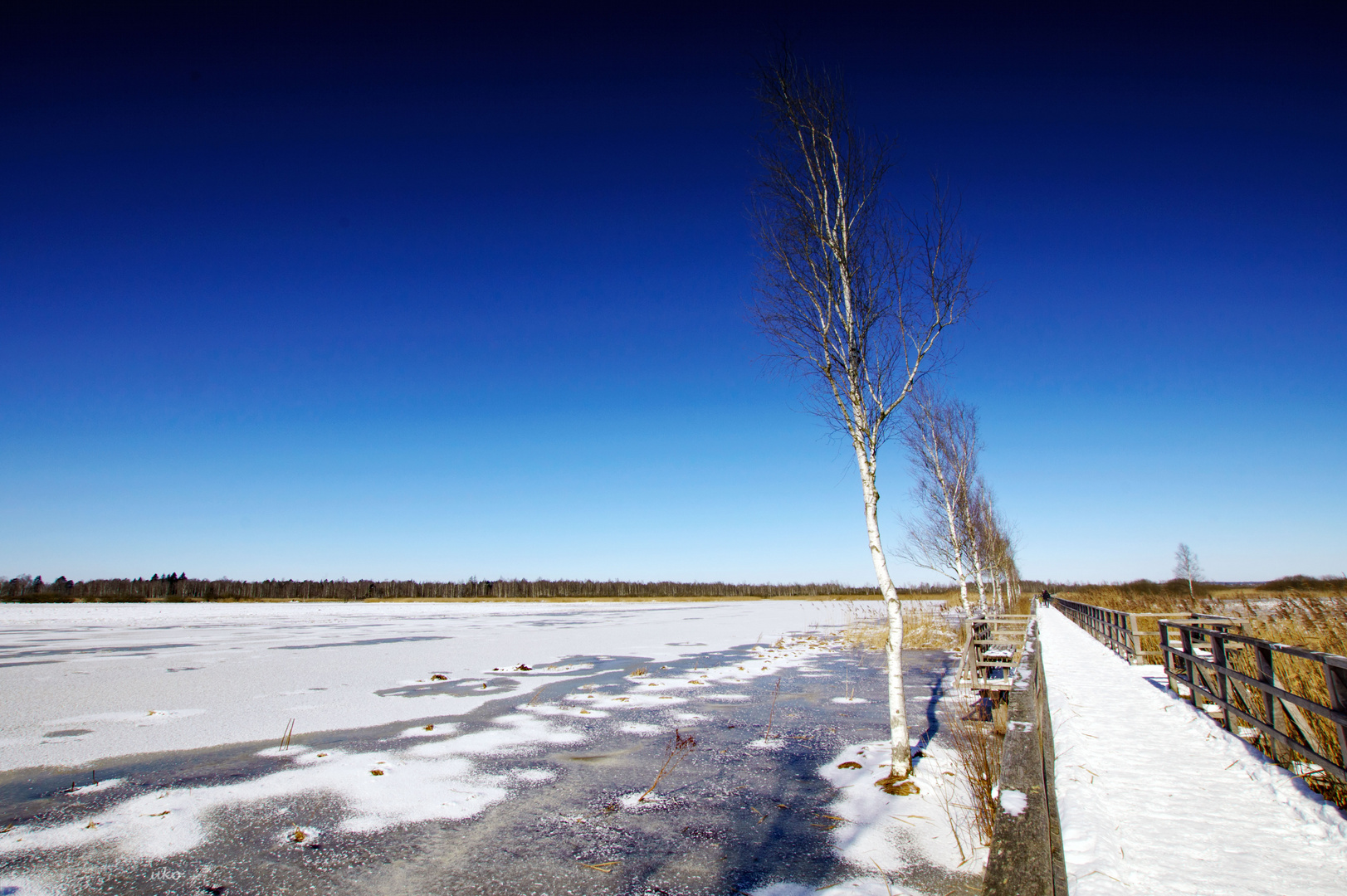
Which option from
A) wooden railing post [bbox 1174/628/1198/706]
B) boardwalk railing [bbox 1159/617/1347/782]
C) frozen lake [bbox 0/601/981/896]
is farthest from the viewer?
wooden railing post [bbox 1174/628/1198/706]

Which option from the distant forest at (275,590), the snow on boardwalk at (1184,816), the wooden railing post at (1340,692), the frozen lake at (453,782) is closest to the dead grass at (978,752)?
the frozen lake at (453,782)

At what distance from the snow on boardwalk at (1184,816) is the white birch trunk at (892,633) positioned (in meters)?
1.19

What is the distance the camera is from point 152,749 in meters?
6.39

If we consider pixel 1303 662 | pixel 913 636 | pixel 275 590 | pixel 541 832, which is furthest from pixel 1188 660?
pixel 275 590

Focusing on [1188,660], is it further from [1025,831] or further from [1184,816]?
[1025,831]

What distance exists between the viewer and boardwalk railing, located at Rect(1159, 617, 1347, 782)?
15.1 feet

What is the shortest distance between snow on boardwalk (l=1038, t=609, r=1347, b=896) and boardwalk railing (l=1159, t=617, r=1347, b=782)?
0.26 metres

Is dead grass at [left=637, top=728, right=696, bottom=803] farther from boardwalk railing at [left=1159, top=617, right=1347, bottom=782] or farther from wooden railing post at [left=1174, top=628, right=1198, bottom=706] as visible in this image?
wooden railing post at [left=1174, top=628, right=1198, bottom=706]

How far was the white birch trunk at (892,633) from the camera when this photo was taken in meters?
5.75

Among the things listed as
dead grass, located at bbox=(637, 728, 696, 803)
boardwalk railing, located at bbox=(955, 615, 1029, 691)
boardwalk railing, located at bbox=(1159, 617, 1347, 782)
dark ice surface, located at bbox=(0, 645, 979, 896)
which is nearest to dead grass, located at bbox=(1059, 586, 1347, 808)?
boardwalk railing, located at bbox=(1159, 617, 1347, 782)

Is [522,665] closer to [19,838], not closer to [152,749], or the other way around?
[152,749]

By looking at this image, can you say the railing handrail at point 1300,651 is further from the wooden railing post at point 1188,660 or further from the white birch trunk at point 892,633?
the white birch trunk at point 892,633

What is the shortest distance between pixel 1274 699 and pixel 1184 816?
91.4 inches

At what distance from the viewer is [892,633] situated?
6324 mm
